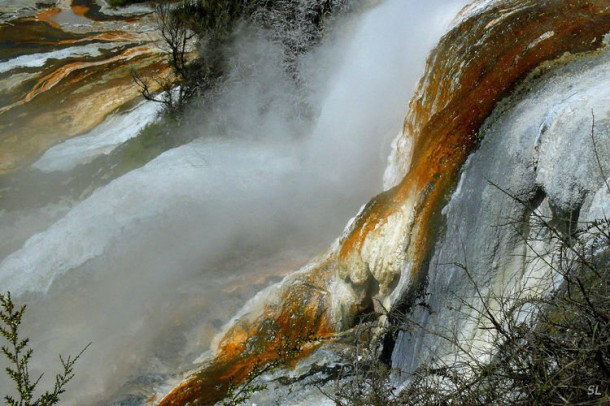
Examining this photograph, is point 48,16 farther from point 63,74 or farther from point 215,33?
point 215,33

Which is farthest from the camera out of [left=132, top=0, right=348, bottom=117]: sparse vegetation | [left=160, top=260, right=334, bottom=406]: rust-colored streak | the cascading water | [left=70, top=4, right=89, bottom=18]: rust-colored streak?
[left=70, top=4, right=89, bottom=18]: rust-colored streak

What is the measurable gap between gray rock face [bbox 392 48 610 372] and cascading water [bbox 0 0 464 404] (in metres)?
3.37

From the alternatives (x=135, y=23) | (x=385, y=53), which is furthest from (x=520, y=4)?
(x=135, y=23)

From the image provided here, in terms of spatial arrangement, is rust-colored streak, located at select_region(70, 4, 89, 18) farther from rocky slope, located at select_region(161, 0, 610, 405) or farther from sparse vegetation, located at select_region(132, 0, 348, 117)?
rocky slope, located at select_region(161, 0, 610, 405)

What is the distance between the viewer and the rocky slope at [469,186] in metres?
3.52

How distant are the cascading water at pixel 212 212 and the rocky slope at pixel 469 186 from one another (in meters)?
1.07

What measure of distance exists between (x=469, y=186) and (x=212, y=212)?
520 cm

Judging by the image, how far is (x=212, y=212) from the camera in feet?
27.7

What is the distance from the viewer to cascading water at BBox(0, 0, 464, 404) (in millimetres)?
6605

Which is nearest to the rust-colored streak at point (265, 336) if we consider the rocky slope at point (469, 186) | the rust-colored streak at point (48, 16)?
the rocky slope at point (469, 186)

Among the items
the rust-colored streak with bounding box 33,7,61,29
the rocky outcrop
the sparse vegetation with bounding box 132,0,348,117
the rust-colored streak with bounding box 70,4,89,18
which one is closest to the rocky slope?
the sparse vegetation with bounding box 132,0,348,117

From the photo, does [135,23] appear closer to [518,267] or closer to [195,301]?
[195,301]

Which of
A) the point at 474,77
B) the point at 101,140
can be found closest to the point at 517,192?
the point at 474,77

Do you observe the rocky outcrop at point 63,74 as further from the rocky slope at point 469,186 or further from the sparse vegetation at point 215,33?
the rocky slope at point 469,186
